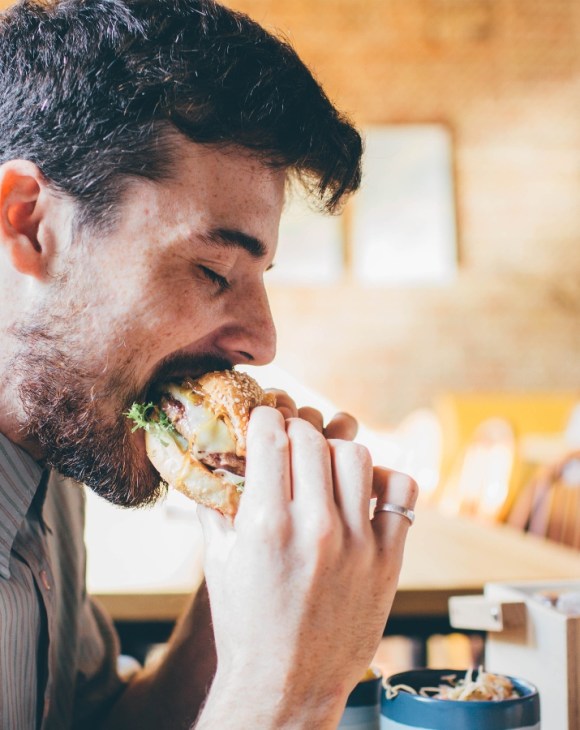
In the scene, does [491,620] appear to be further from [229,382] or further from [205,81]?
[205,81]

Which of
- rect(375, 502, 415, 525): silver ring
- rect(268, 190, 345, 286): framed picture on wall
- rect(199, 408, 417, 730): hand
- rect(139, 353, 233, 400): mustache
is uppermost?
rect(268, 190, 345, 286): framed picture on wall

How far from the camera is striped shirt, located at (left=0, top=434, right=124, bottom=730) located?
1112mm

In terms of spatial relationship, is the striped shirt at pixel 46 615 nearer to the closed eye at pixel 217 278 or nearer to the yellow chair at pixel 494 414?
the closed eye at pixel 217 278

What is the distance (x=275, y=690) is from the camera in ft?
2.80

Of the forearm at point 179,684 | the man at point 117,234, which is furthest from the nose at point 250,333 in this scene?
the forearm at point 179,684

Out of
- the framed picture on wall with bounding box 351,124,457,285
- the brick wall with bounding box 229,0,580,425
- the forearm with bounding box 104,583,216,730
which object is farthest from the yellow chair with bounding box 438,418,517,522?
the forearm with bounding box 104,583,216,730

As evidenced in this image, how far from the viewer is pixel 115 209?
1100mm

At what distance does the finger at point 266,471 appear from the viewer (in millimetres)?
878

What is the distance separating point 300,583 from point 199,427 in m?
0.34

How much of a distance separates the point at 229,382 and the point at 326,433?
0.21 metres

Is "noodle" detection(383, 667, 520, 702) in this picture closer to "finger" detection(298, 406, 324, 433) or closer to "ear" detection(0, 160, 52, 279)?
"finger" detection(298, 406, 324, 433)

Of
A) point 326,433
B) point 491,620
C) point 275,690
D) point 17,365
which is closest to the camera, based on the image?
point 275,690

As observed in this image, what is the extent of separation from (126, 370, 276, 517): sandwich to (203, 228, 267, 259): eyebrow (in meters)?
0.18

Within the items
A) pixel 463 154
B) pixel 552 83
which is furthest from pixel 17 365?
pixel 552 83
